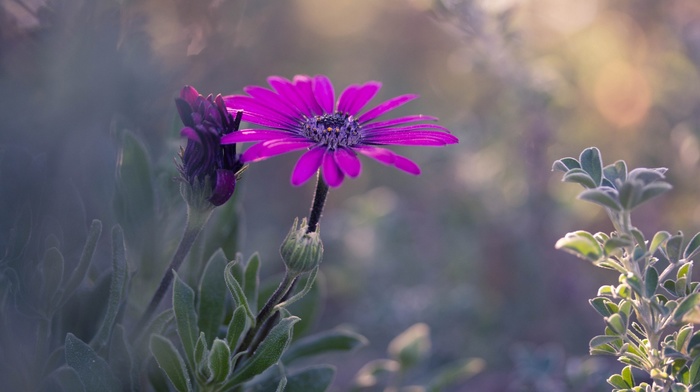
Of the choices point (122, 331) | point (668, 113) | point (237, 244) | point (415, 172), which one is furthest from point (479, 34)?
point (122, 331)

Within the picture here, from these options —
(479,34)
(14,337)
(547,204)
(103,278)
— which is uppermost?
(479,34)

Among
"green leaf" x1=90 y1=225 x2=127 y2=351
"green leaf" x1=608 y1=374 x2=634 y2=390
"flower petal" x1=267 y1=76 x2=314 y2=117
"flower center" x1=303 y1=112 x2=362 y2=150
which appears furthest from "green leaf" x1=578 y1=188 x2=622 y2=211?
"green leaf" x1=90 y1=225 x2=127 y2=351

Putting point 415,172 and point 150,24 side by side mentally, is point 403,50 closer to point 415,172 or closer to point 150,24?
point 150,24

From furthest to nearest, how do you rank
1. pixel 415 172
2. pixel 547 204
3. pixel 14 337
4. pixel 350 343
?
pixel 547 204
pixel 350 343
pixel 14 337
pixel 415 172

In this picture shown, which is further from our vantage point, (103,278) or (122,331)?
(103,278)

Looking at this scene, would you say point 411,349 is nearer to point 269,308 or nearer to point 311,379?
point 311,379

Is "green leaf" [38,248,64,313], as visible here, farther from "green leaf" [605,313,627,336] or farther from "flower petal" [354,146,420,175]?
"green leaf" [605,313,627,336]
